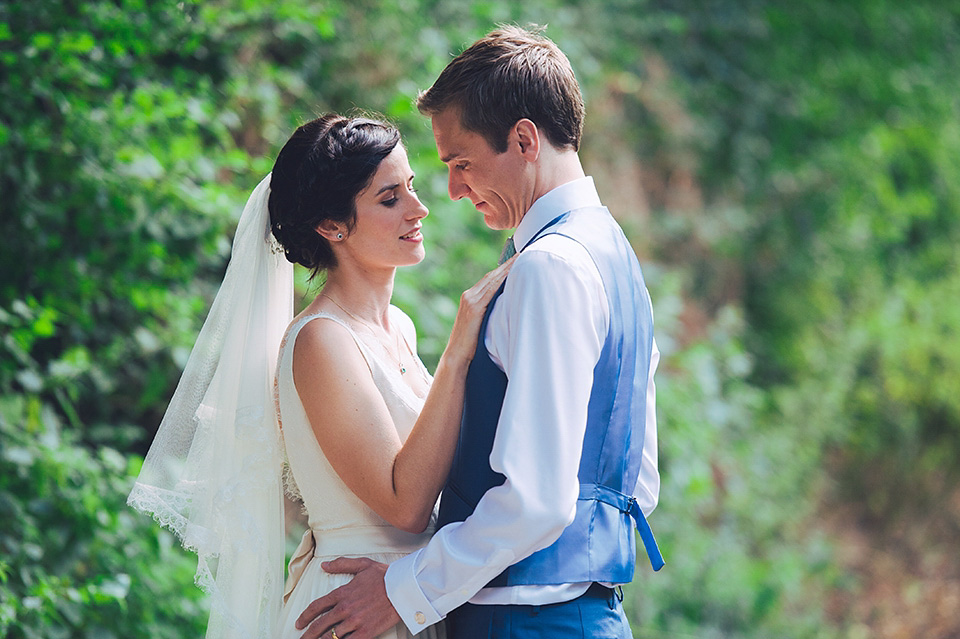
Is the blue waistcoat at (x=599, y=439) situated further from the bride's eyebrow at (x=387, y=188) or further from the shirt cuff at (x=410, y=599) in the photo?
the bride's eyebrow at (x=387, y=188)

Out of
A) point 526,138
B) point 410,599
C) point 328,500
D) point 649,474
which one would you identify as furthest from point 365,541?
point 526,138

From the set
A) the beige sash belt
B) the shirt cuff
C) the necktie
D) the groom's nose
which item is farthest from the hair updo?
the shirt cuff

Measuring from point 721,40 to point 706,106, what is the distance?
65 cm

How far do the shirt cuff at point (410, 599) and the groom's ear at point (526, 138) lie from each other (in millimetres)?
902

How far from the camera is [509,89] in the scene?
1.95 metres

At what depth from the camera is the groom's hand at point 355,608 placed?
1.95 metres

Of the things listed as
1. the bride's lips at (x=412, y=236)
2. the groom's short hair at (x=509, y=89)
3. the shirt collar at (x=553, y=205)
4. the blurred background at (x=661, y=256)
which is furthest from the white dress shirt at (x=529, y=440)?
the blurred background at (x=661, y=256)

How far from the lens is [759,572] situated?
5.82 m

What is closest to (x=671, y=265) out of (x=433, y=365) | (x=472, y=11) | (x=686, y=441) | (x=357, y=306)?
(x=686, y=441)

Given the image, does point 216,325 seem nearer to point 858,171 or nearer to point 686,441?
point 686,441

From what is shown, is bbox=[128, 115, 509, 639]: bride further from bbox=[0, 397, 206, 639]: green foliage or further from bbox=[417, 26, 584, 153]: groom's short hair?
bbox=[0, 397, 206, 639]: green foliage

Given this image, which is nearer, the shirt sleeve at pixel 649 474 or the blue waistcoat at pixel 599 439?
the blue waistcoat at pixel 599 439

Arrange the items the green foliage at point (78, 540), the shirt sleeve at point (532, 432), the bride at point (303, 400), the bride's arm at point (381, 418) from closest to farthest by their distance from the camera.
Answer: the shirt sleeve at point (532, 432)
the bride's arm at point (381, 418)
the bride at point (303, 400)
the green foliage at point (78, 540)

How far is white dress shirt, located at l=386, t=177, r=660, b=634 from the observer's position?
172cm
